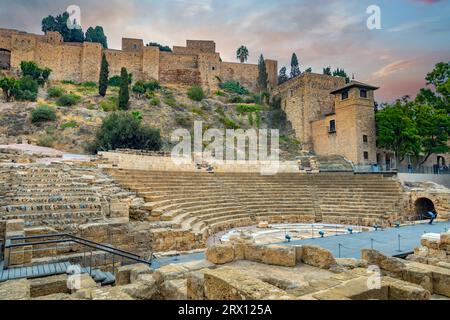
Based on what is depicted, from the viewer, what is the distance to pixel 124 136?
22.0m

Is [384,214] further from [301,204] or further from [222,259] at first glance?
[222,259]

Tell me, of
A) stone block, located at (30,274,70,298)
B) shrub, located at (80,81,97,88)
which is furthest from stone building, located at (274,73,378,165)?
shrub, located at (80,81,97,88)

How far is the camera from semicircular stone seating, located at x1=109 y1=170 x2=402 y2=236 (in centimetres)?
1238

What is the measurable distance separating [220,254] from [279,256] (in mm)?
1117

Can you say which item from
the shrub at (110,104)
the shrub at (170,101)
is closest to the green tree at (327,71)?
the shrub at (170,101)

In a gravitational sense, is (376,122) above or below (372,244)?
above

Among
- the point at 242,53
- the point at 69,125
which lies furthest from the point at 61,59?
the point at 242,53

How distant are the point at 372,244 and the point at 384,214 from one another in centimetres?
667

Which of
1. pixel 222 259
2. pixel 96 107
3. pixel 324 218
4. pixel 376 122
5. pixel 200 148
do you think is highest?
pixel 96 107

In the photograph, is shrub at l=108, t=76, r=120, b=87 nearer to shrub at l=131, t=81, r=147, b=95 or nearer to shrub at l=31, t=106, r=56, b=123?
shrub at l=131, t=81, r=147, b=95

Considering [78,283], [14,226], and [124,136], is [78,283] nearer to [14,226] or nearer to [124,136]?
[14,226]

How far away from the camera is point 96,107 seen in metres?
33.8

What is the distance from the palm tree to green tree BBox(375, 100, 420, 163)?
44.5 metres
